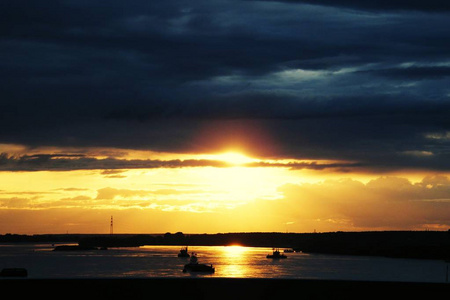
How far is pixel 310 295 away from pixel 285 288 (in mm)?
A: 1492

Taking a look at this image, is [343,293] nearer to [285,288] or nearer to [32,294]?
[285,288]

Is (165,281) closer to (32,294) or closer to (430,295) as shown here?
(32,294)

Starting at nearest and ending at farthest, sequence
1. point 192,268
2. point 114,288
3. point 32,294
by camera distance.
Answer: point 32,294 → point 114,288 → point 192,268

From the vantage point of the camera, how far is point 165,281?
3158 centimetres

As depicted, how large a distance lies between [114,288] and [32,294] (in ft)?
11.7

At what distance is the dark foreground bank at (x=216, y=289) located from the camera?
2839cm

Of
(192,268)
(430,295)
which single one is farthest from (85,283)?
(192,268)

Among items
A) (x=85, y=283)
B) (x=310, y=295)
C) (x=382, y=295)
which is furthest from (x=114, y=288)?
(x=382, y=295)

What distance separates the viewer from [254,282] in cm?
3088

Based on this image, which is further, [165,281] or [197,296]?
[165,281]

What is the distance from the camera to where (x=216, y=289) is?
2964 cm

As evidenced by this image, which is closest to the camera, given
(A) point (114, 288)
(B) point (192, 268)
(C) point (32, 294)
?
(C) point (32, 294)

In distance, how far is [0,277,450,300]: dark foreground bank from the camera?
2839 centimetres

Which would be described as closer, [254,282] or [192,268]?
[254,282]
